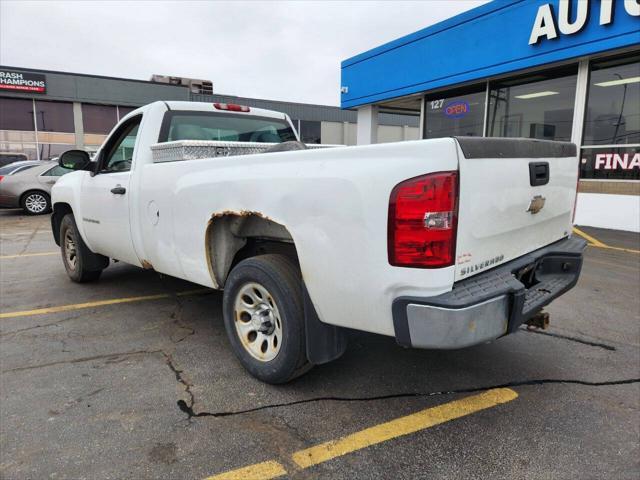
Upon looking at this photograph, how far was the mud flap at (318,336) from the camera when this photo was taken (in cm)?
267

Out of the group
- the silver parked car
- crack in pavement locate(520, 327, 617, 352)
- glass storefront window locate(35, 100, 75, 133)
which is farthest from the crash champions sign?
crack in pavement locate(520, 327, 617, 352)

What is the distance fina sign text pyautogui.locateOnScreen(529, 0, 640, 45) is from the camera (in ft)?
28.2

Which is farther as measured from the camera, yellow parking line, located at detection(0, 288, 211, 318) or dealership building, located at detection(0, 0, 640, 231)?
dealership building, located at detection(0, 0, 640, 231)

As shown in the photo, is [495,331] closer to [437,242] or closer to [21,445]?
[437,242]

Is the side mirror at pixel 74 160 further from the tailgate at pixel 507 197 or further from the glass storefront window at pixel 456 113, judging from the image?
the glass storefront window at pixel 456 113

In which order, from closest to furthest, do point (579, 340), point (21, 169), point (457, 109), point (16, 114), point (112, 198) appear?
point (579, 340) < point (112, 198) < point (457, 109) < point (21, 169) < point (16, 114)

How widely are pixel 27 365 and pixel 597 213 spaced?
10.9m

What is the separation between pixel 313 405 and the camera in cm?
282

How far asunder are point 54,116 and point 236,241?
26.0m

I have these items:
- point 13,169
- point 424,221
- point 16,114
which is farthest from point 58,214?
point 16,114

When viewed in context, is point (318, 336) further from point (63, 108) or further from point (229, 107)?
point (63, 108)

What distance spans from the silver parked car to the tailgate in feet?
43.6

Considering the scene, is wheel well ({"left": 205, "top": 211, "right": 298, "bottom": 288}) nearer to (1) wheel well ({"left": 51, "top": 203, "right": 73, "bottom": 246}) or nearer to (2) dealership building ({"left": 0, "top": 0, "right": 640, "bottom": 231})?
(1) wheel well ({"left": 51, "top": 203, "right": 73, "bottom": 246})

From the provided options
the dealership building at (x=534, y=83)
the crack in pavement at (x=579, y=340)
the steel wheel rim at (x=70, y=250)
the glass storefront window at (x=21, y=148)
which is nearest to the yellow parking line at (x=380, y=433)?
the crack in pavement at (x=579, y=340)
